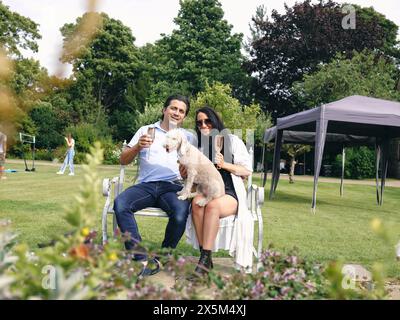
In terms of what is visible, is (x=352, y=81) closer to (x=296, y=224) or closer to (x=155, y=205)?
(x=296, y=224)

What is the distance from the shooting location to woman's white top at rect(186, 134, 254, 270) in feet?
12.6

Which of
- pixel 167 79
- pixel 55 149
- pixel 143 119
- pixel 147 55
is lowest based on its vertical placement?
pixel 55 149

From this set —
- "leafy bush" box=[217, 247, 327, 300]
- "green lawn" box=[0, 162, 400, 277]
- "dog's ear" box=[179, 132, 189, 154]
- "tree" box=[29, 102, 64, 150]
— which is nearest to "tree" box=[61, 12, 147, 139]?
"tree" box=[29, 102, 64, 150]

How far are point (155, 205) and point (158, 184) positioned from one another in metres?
0.19

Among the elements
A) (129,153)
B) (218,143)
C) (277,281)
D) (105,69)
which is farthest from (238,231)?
(105,69)

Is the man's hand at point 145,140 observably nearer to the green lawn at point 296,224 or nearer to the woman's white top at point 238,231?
the woman's white top at point 238,231

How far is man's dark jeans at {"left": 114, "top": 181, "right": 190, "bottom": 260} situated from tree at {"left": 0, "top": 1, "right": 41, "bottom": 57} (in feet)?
94.7

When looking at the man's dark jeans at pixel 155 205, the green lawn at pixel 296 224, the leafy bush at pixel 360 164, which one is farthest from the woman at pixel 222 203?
the leafy bush at pixel 360 164

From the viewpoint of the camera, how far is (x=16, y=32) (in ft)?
101

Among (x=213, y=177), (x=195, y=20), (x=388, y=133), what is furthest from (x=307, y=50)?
(x=213, y=177)

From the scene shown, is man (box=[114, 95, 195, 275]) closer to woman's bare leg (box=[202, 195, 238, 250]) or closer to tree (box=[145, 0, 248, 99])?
woman's bare leg (box=[202, 195, 238, 250])

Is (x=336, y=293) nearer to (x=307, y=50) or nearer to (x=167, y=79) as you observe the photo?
(x=307, y=50)
